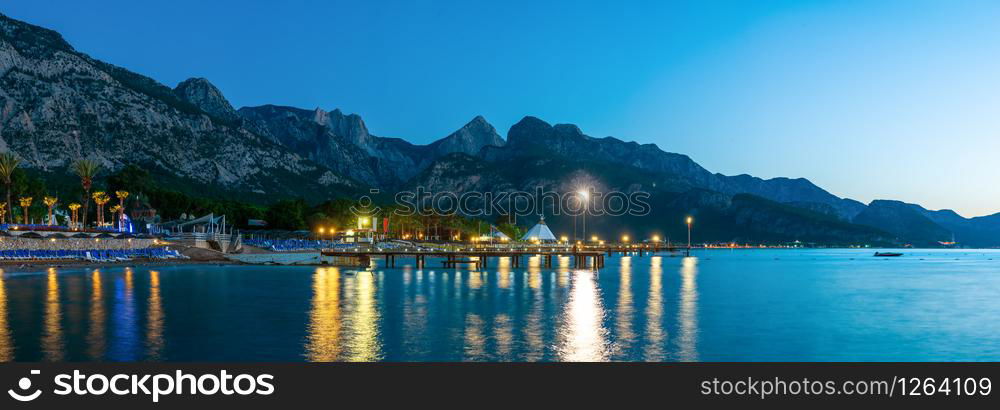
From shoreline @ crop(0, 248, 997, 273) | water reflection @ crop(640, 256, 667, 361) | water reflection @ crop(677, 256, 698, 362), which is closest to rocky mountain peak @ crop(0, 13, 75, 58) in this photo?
shoreline @ crop(0, 248, 997, 273)

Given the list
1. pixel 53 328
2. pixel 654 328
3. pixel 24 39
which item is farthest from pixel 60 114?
pixel 654 328

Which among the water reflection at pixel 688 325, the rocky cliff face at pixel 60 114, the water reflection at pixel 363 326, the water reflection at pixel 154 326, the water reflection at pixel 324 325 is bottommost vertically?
the water reflection at pixel 688 325

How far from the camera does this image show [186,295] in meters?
57.1

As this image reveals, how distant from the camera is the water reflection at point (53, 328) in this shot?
2975cm

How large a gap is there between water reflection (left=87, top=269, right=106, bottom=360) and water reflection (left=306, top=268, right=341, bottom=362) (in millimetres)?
9378

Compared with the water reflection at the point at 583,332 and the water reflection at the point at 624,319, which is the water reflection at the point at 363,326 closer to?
the water reflection at the point at 583,332

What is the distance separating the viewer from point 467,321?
43969 mm

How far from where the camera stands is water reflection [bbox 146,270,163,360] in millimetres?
31000

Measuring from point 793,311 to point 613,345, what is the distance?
2794 cm

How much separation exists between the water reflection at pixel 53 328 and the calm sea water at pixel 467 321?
8 centimetres

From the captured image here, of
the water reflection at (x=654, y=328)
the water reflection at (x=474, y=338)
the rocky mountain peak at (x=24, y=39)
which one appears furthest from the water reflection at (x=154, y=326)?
the rocky mountain peak at (x=24, y=39)

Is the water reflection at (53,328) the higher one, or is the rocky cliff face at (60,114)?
the rocky cliff face at (60,114)

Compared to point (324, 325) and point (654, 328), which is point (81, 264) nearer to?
point (324, 325)

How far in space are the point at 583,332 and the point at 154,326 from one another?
988 inches
